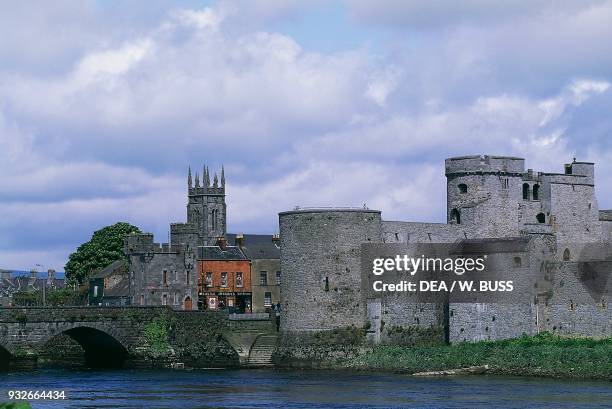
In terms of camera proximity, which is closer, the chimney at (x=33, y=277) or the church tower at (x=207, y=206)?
the chimney at (x=33, y=277)

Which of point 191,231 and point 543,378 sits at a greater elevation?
point 191,231

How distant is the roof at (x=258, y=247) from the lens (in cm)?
9979

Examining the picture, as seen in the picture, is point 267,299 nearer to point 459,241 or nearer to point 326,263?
point 459,241

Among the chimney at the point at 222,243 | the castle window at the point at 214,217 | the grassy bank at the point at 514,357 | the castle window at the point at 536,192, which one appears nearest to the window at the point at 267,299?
the chimney at the point at 222,243

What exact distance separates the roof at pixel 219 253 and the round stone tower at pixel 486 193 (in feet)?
75.9

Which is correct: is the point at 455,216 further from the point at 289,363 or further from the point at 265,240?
the point at 265,240

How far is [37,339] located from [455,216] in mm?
23135

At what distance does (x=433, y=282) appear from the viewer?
7244 cm

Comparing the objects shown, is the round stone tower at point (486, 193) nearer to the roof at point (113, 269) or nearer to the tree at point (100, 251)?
the roof at point (113, 269)

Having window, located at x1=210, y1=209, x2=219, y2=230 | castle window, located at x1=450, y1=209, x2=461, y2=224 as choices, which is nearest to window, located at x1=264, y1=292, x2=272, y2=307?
castle window, located at x1=450, y1=209, x2=461, y2=224

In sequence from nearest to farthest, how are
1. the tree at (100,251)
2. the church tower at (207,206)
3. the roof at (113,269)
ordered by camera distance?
the roof at (113,269) < the tree at (100,251) < the church tower at (207,206)

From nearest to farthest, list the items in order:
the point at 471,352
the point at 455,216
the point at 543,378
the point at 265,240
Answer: the point at 543,378
the point at 471,352
the point at 455,216
the point at 265,240

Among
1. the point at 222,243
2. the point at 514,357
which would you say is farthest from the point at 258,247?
the point at 514,357

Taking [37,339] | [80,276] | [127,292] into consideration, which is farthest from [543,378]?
[80,276]
